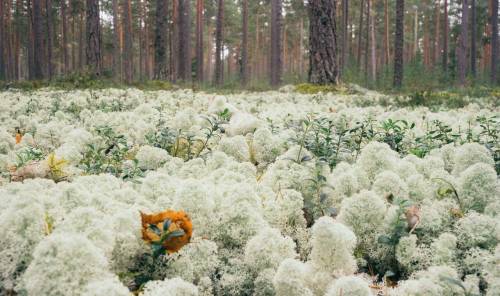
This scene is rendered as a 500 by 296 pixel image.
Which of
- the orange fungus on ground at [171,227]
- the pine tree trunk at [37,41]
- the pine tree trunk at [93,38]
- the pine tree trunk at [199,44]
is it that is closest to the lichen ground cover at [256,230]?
the orange fungus on ground at [171,227]

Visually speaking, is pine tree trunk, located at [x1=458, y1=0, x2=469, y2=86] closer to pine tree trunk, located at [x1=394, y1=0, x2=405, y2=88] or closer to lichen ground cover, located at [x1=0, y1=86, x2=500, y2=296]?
pine tree trunk, located at [x1=394, y1=0, x2=405, y2=88]

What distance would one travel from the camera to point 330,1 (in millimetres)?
10344

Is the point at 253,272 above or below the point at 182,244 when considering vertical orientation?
below

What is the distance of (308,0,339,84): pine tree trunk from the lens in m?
10.4

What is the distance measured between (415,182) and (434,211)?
0.32 m

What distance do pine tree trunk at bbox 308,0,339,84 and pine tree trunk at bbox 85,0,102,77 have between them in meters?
7.11

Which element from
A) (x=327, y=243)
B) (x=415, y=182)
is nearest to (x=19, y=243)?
(x=327, y=243)

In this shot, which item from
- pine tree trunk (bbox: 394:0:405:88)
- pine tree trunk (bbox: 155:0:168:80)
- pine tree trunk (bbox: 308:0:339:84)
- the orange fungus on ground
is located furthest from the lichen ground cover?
pine tree trunk (bbox: 155:0:168:80)

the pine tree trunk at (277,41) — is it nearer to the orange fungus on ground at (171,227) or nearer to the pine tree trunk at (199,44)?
the pine tree trunk at (199,44)

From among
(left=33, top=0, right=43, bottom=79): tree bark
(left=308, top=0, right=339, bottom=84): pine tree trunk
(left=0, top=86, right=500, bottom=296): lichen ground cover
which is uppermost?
(left=33, top=0, right=43, bottom=79): tree bark

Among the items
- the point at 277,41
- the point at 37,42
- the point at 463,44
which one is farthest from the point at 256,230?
the point at 37,42

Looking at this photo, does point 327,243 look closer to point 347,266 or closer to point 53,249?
point 347,266

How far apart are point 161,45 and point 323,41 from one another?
855 cm

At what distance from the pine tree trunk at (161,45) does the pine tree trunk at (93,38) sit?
295cm
